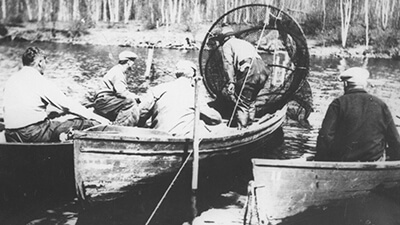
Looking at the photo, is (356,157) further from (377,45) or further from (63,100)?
(63,100)

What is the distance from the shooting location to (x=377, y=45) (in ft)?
14.4

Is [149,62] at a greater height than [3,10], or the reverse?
[3,10]

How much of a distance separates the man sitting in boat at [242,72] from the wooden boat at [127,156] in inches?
23.9

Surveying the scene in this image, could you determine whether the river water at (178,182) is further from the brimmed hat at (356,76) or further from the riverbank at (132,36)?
the brimmed hat at (356,76)

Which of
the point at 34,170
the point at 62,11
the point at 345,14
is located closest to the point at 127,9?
the point at 62,11

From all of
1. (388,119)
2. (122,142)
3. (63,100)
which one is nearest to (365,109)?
(388,119)

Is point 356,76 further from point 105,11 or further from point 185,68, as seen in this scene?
point 105,11

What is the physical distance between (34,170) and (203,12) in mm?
2406

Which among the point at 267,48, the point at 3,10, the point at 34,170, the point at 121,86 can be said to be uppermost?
the point at 3,10

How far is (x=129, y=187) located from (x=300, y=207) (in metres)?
1.57

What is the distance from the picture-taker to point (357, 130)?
3.34 metres

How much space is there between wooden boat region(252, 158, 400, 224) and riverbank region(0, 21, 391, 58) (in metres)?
1.63

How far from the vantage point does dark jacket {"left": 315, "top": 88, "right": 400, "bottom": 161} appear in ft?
10.8

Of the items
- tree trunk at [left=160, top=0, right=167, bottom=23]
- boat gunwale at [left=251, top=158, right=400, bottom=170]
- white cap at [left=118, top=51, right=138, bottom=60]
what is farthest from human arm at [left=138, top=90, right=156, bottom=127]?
boat gunwale at [left=251, top=158, right=400, bottom=170]
